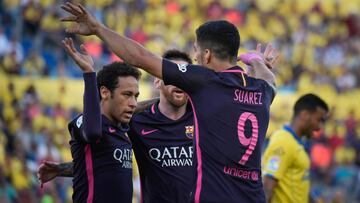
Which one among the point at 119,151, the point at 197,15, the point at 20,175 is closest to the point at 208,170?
the point at 119,151

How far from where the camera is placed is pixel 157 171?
8.18 meters

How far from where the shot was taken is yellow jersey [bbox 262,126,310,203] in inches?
403

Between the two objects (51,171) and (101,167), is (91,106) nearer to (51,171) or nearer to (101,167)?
(101,167)

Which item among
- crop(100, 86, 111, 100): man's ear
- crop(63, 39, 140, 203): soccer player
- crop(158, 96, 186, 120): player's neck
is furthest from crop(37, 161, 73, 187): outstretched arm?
crop(158, 96, 186, 120): player's neck

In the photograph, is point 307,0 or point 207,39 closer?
point 207,39

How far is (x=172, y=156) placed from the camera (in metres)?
8.27

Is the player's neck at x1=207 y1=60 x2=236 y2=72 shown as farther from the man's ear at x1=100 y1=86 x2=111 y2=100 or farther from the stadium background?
the stadium background

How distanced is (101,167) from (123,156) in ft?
0.78

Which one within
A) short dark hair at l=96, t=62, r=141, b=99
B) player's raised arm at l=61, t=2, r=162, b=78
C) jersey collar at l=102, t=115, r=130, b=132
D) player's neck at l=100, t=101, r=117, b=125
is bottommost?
jersey collar at l=102, t=115, r=130, b=132

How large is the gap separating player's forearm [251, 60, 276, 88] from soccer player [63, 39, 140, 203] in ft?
3.23

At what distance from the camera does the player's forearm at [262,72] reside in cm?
738

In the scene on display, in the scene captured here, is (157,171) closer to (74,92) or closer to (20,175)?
(20,175)

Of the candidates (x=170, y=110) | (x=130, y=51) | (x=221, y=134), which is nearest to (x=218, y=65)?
(x=221, y=134)

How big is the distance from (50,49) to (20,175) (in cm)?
454
